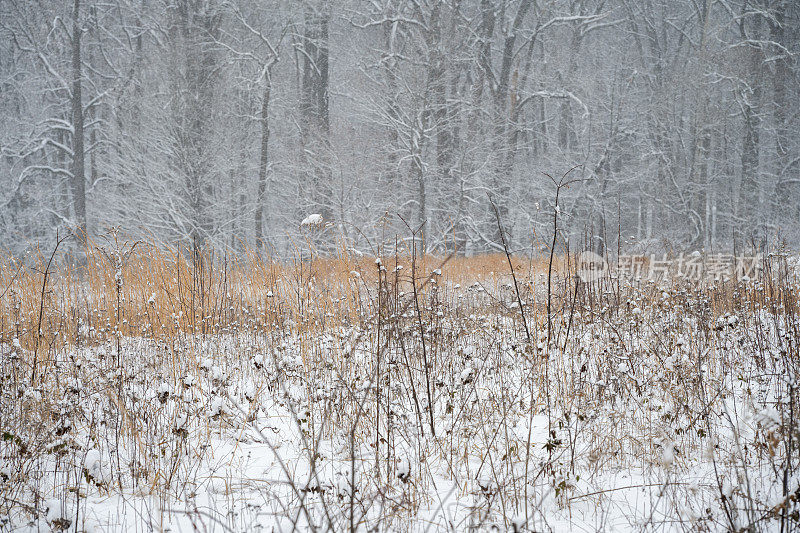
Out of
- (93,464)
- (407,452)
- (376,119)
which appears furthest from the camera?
(376,119)

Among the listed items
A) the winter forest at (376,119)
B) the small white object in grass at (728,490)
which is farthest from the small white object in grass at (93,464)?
the winter forest at (376,119)

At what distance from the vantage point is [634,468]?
2.53 m

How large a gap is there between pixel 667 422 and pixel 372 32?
16992mm

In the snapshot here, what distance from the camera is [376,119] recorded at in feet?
43.3

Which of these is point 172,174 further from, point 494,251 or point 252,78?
point 494,251

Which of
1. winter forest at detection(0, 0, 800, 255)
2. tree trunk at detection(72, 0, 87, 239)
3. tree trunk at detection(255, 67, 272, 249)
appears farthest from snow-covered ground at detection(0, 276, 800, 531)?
tree trunk at detection(72, 0, 87, 239)

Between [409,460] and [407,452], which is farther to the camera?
[407,452]

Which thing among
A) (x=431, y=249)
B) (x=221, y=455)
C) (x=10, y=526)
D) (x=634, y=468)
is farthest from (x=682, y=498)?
(x=431, y=249)

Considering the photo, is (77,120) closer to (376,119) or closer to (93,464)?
(376,119)

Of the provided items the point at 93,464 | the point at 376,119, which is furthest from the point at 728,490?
the point at 376,119

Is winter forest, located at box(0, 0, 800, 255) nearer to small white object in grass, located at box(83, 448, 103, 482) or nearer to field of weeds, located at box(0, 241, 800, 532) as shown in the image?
field of weeds, located at box(0, 241, 800, 532)

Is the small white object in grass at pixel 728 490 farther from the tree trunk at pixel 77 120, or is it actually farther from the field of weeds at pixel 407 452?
the tree trunk at pixel 77 120

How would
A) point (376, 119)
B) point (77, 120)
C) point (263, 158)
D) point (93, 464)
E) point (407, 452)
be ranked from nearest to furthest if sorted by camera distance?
point (93, 464), point (407, 452), point (376, 119), point (263, 158), point (77, 120)

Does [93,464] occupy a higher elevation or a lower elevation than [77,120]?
lower
